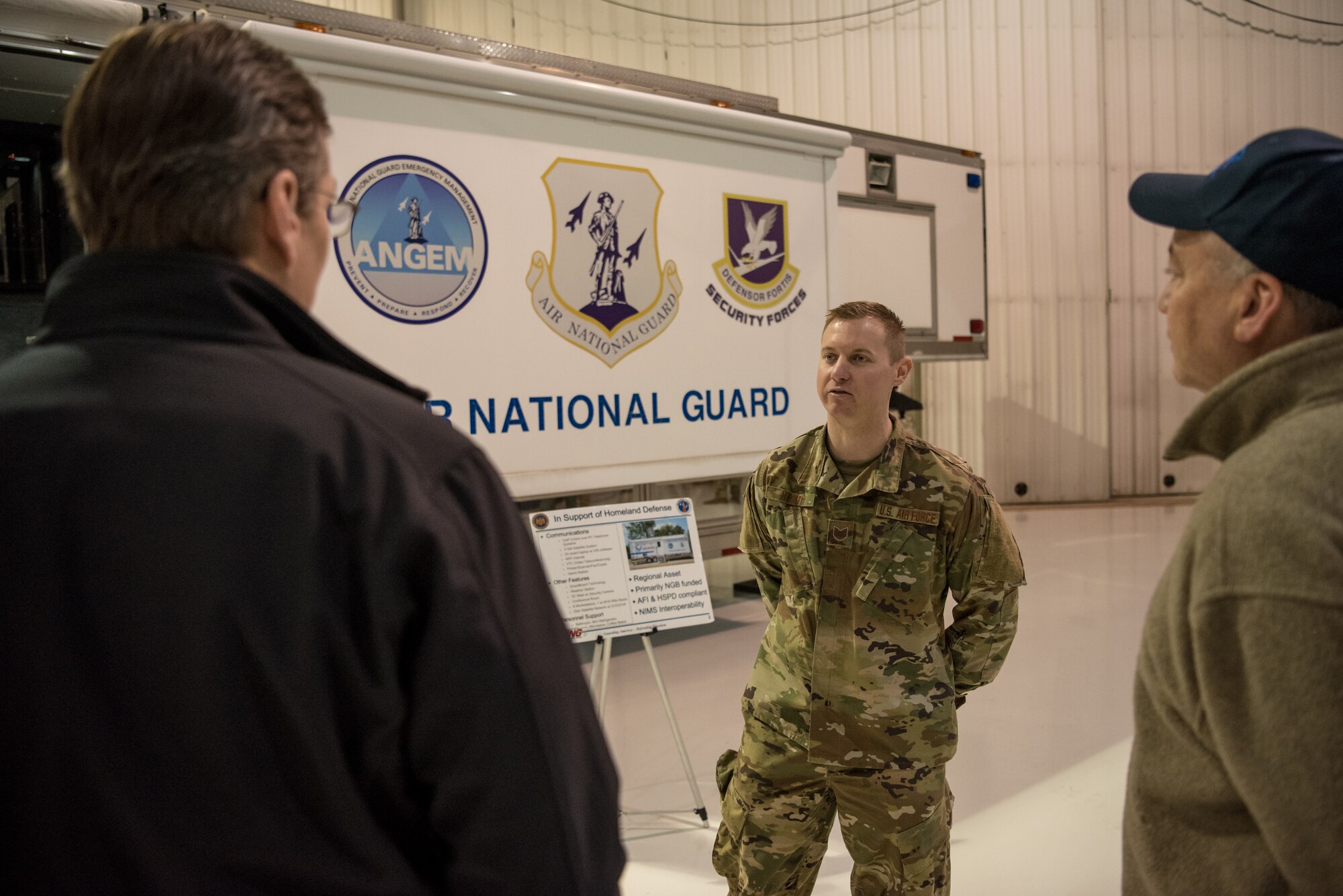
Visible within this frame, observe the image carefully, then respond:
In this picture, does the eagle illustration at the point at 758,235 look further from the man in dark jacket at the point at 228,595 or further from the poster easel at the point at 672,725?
the man in dark jacket at the point at 228,595

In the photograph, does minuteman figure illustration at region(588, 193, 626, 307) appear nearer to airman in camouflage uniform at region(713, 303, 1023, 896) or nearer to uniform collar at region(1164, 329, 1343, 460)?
airman in camouflage uniform at region(713, 303, 1023, 896)

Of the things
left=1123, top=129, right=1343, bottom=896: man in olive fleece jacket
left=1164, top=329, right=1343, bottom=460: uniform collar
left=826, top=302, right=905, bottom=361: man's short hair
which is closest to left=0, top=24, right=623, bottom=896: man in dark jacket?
left=1123, top=129, right=1343, bottom=896: man in olive fleece jacket

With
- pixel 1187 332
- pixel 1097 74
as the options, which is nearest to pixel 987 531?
pixel 1187 332

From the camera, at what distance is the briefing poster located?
144 inches

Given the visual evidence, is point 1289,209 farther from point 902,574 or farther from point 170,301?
point 902,574

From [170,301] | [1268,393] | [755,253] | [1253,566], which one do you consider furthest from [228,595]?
[755,253]

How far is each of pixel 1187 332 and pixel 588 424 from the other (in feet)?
11.8

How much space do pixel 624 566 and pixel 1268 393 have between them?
108 inches

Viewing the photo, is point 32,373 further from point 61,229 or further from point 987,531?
point 61,229

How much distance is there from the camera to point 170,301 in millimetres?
927

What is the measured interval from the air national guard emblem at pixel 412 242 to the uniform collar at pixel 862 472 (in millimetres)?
2073

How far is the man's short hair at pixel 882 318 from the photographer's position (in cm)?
283

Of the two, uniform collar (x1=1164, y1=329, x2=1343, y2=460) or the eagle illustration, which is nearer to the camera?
uniform collar (x1=1164, y1=329, x2=1343, y2=460)

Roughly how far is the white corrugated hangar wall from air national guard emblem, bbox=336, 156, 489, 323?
8.10 meters
